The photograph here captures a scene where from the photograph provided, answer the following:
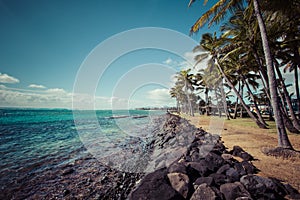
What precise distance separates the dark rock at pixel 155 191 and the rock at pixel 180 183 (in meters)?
0.11

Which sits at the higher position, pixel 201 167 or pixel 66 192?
pixel 201 167

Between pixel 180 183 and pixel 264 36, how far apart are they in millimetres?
6652

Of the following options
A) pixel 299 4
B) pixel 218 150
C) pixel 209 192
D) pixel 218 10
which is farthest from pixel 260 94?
pixel 209 192

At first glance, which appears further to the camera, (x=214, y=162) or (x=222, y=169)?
(x=214, y=162)

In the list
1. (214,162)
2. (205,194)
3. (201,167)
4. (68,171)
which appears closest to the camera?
(205,194)

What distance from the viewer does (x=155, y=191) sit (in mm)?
2809

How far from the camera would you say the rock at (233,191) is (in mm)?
2490

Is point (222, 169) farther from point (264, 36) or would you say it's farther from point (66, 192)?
point (264, 36)

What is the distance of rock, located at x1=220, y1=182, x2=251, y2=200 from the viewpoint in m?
2.49

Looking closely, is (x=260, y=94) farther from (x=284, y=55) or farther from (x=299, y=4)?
(x=299, y=4)

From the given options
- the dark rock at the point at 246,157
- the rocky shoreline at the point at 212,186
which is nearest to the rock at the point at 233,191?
the rocky shoreline at the point at 212,186

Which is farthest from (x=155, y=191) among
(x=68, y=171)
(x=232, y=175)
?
(x=68, y=171)

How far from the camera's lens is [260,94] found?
138 ft

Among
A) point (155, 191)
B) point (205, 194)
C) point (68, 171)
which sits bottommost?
point (68, 171)
